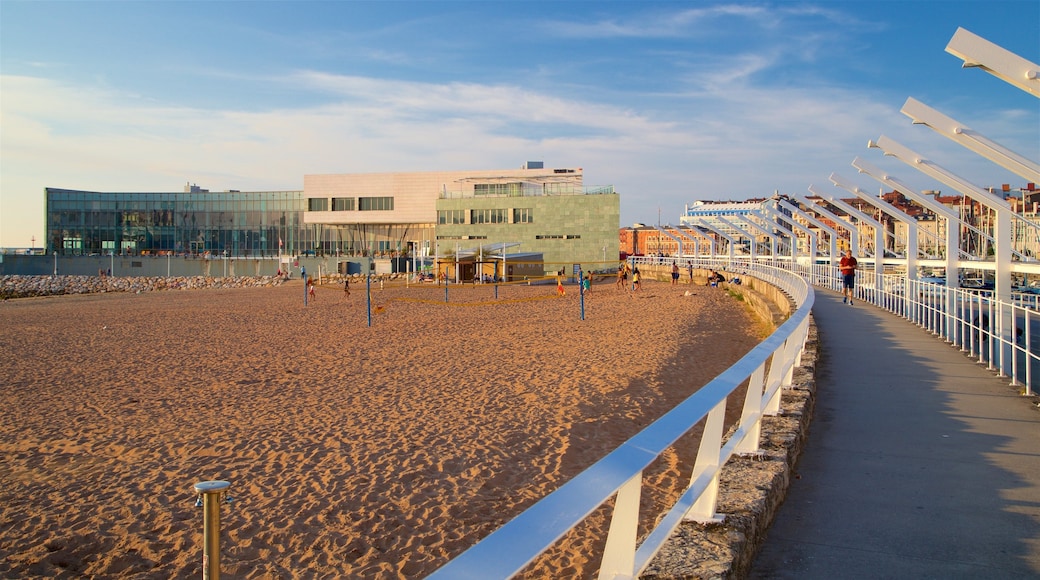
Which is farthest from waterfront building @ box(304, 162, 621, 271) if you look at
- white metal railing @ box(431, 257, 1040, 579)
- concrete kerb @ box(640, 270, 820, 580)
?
white metal railing @ box(431, 257, 1040, 579)

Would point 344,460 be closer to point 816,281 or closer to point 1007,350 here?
point 1007,350

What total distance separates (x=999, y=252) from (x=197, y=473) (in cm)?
1154

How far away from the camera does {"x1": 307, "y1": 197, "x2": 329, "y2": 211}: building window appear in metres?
72.1

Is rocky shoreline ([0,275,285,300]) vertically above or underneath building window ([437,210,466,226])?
underneath

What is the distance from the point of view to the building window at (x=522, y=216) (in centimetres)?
6300

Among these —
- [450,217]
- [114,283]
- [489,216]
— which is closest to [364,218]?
[450,217]

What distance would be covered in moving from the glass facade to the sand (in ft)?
206

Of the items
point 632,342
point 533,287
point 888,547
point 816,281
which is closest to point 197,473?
point 888,547

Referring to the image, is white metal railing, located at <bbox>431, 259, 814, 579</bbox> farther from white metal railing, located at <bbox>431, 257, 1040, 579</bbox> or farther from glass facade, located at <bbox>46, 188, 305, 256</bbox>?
glass facade, located at <bbox>46, 188, 305, 256</bbox>

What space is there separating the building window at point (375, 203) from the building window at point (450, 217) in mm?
8283

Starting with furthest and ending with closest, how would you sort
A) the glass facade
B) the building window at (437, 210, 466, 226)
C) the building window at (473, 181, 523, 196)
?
the glass facade
the building window at (473, 181, 523, 196)
the building window at (437, 210, 466, 226)

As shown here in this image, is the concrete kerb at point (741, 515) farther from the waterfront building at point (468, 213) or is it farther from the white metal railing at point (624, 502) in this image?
the waterfront building at point (468, 213)

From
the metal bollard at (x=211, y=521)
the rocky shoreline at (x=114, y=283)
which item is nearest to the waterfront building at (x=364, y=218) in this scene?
the rocky shoreline at (x=114, y=283)

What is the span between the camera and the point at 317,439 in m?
8.91
